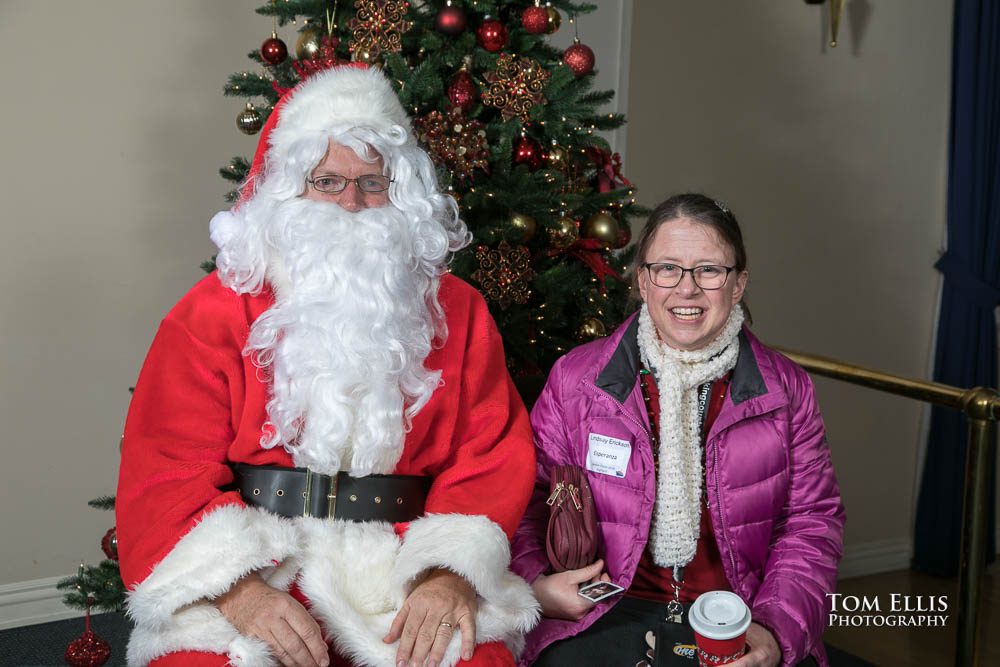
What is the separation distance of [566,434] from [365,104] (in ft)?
3.14

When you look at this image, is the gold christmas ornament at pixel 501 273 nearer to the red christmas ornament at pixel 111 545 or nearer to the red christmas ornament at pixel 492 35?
the red christmas ornament at pixel 492 35

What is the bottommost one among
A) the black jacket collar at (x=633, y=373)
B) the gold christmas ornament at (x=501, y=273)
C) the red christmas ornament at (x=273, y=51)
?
the black jacket collar at (x=633, y=373)

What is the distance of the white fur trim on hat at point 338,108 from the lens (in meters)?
2.36

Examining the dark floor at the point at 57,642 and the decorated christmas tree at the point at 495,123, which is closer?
the decorated christmas tree at the point at 495,123

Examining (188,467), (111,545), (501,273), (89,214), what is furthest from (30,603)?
(501,273)

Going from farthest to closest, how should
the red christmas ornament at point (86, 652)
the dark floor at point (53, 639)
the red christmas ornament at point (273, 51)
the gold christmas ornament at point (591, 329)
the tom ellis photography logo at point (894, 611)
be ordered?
the tom ellis photography logo at point (894, 611) → the dark floor at point (53, 639) → the gold christmas ornament at point (591, 329) → the red christmas ornament at point (86, 652) → the red christmas ornament at point (273, 51)

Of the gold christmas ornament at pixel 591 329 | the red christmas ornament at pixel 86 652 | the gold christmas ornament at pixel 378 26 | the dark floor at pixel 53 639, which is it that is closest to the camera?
the gold christmas ornament at pixel 378 26

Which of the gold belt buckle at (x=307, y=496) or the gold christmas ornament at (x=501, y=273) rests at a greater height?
the gold christmas ornament at (x=501, y=273)

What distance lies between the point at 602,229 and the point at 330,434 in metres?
1.27

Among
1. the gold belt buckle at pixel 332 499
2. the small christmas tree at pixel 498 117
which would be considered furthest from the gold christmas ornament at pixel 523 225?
the gold belt buckle at pixel 332 499

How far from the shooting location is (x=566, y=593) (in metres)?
2.22

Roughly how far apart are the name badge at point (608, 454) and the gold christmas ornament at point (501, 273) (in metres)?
0.72

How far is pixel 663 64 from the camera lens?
4.65m

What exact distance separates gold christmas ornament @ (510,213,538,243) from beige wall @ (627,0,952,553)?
1.88 m
